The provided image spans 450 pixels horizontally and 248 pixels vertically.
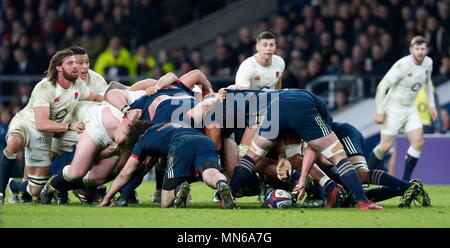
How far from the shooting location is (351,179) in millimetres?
9156

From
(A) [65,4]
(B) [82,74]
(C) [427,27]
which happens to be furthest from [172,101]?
(A) [65,4]

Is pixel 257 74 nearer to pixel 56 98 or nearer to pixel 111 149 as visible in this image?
pixel 111 149

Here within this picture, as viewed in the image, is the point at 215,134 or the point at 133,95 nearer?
the point at 215,134

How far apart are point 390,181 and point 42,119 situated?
3834 mm

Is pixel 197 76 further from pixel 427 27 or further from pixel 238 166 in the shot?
pixel 427 27

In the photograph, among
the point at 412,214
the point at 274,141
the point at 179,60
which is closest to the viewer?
the point at 412,214

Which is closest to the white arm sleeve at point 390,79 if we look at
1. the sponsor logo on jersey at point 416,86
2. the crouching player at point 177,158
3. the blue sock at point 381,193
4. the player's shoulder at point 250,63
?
the sponsor logo on jersey at point 416,86

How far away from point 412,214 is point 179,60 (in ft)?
33.0

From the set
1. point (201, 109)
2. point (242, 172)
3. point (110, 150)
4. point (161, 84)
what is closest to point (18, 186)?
point (110, 150)

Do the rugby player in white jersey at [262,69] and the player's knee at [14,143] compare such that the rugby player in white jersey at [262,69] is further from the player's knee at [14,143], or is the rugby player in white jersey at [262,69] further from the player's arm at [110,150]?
the player's knee at [14,143]

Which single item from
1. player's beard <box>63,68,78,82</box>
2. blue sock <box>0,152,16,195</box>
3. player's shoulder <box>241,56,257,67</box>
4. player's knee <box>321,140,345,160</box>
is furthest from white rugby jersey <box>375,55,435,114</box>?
blue sock <box>0,152,16,195</box>

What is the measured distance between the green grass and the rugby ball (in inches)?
6.6

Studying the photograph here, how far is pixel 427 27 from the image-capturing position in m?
16.7

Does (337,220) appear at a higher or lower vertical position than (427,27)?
lower
